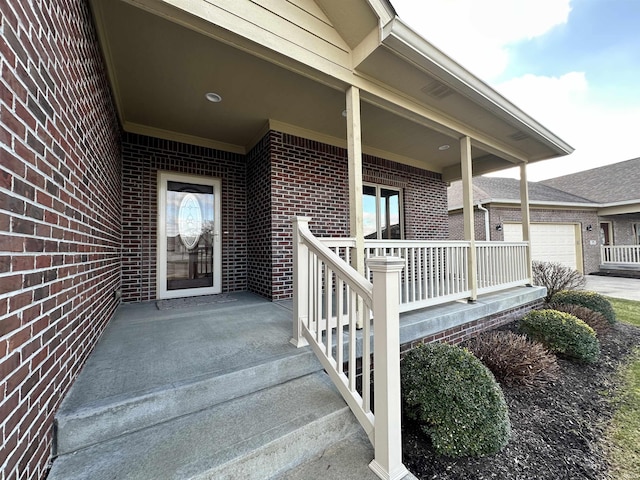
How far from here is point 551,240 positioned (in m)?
10.2

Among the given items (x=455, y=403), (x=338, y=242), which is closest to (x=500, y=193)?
(x=338, y=242)

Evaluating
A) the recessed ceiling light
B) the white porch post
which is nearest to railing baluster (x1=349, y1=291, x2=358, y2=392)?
the white porch post

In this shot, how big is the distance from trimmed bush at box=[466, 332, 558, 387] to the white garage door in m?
7.81

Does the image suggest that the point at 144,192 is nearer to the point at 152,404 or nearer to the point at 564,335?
the point at 152,404

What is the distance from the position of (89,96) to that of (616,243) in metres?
17.7

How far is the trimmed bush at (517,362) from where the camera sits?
9.10 feet

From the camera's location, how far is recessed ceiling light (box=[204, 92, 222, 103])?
3.29m

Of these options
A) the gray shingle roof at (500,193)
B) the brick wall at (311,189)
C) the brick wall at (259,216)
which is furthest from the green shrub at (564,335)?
the gray shingle roof at (500,193)

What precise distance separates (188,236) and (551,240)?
12.6m

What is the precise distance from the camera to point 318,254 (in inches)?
84.7

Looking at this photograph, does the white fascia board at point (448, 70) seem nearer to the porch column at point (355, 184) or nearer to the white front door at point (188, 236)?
the porch column at point (355, 184)

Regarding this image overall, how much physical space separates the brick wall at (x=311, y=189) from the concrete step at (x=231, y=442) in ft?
7.59

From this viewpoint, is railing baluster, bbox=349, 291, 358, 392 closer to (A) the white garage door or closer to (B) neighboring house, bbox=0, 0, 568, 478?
(B) neighboring house, bbox=0, 0, 568, 478

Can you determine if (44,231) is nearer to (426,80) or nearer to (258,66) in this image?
(258,66)
